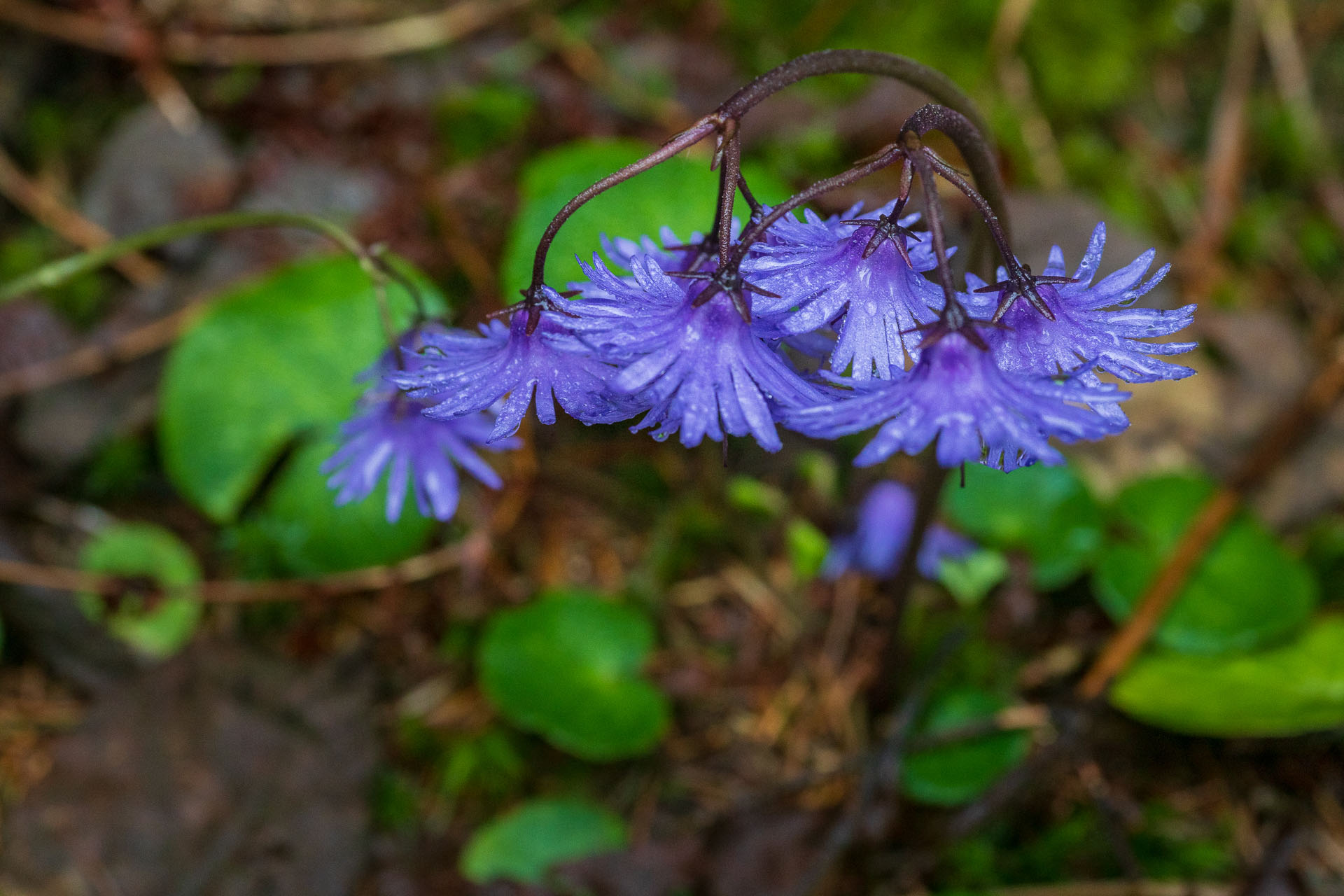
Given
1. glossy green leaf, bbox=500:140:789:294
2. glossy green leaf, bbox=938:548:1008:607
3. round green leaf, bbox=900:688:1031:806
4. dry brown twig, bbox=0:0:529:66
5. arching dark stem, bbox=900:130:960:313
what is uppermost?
dry brown twig, bbox=0:0:529:66

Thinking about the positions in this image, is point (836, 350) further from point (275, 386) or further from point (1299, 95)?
point (1299, 95)

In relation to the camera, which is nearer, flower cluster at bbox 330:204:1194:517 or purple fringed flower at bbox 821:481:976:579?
flower cluster at bbox 330:204:1194:517

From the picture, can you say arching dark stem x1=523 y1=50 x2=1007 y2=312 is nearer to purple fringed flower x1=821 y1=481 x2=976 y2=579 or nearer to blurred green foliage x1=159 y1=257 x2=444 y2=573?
purple fringed flower x1=821 y1=481 x2=976 y2=579

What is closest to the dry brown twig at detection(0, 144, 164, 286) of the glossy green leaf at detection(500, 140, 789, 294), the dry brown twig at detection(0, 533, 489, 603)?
the dry brown twig at detection(0, 533, 489, 603)

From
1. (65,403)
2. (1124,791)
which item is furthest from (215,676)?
(1124,791)

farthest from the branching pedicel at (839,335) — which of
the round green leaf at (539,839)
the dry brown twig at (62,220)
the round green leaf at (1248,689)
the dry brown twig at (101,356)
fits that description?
the dry brown twig at (62,220)

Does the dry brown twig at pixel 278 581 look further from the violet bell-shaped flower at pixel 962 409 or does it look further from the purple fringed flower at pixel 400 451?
the violet bell-shaped flower at pixel 962 409

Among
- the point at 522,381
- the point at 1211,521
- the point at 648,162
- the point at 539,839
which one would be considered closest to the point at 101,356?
the point at 539,839
